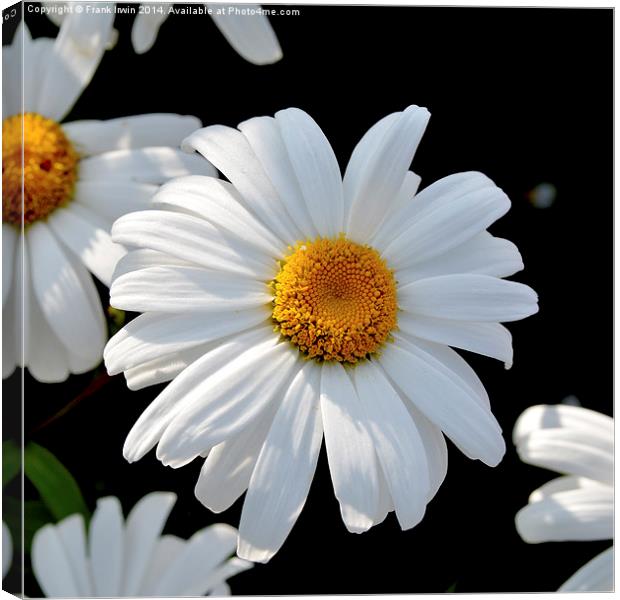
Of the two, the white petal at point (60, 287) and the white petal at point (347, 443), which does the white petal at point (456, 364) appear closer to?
the white petal at point (347, 443)

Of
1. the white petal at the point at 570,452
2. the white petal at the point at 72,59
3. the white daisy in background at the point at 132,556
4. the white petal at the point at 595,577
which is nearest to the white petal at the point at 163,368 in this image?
the white daisy in background at the point at 132,556

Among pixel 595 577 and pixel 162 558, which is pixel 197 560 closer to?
pixel 162 558

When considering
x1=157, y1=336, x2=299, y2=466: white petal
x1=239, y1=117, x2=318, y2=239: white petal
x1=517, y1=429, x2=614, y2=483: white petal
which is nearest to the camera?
x1=157, y1=336, x2=299, y2=466: white petal

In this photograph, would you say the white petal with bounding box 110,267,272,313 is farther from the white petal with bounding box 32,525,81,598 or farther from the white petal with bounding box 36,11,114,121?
the white petal with bounding box 32,525,81,598

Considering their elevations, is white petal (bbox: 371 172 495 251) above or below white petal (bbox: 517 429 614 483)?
above

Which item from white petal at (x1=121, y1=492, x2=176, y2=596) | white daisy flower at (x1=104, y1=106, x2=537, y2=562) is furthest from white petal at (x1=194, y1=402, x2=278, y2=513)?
white petal at (x1=121, y1=492, x2=176, y2=596)

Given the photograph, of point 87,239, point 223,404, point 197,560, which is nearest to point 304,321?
point 223,404
